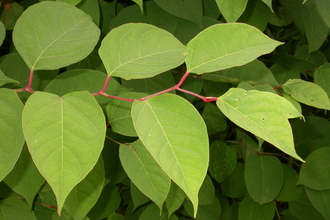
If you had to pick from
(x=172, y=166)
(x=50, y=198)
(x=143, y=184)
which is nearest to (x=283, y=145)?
(x=172, y=166)

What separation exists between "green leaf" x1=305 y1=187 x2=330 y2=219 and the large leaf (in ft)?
3.24

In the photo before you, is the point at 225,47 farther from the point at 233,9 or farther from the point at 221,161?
the point at 221,161

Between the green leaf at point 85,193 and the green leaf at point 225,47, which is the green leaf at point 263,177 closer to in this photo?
the green leaf at point 85,193

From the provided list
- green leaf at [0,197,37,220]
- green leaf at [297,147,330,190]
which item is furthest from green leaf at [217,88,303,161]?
green leaf at [297,147,330,190]

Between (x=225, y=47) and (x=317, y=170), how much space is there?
2.91 feet

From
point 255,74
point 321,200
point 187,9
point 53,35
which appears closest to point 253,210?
point 321,200

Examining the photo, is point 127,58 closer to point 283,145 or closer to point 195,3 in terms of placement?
point 283,145

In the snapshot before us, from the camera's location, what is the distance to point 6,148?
0.50 m

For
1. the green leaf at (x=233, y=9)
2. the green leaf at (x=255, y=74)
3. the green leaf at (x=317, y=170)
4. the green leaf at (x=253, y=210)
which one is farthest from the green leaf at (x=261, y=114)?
the green leaf at (x=253, y=210)

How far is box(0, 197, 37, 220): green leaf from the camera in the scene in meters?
0.88

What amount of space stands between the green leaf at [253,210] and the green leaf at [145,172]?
0.73 meters

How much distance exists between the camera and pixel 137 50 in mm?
569

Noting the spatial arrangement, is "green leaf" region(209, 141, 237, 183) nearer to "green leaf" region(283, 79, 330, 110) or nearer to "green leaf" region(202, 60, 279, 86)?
"green leaf" region(202, 60, 279, 86)

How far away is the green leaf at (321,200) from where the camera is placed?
1213mm
